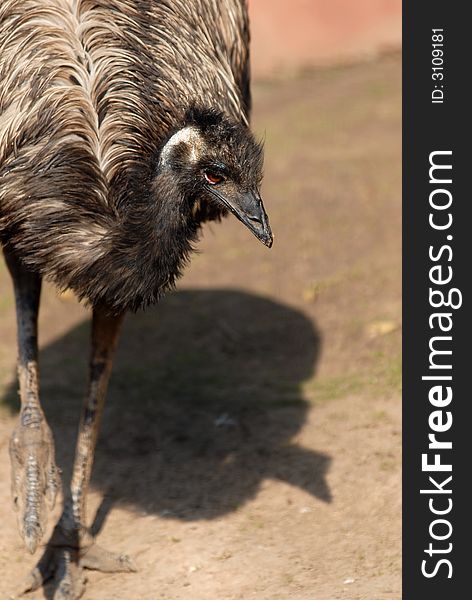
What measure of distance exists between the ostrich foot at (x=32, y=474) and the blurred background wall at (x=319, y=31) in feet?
31.5

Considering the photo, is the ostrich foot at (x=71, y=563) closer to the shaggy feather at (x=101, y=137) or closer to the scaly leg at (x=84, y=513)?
the scaly leg at (x=84, y=513)

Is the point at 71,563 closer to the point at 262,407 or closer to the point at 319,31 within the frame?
the point at 262,407

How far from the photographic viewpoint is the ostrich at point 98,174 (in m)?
4.78

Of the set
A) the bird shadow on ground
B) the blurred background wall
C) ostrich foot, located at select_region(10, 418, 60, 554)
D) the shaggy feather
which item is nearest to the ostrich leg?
ostrich foot, located at select_region(10, 418, 60, 554)

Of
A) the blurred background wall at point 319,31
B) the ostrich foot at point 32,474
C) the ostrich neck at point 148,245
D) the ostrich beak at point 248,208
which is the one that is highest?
the blurred background wall at point 319,31

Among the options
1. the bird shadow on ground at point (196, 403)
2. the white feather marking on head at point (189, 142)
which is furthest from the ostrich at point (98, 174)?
the bird shadow on ground at point (196, 403)

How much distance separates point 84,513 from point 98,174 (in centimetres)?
172

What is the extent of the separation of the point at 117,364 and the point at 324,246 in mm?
2247

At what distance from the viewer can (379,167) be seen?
10.6m

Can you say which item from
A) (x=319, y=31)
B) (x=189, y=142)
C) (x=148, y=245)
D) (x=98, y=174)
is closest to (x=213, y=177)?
(x=189, y=142)

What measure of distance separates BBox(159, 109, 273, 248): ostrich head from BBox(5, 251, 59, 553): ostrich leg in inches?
45.4

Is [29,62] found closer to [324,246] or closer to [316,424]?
[316,424]

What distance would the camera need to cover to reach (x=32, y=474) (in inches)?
207

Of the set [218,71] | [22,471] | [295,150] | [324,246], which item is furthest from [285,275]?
[22,471]
